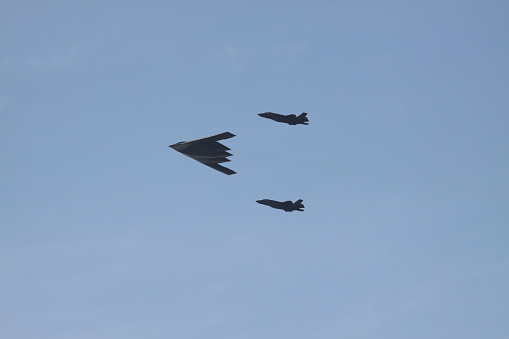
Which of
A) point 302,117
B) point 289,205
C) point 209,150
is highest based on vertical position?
point 302,117

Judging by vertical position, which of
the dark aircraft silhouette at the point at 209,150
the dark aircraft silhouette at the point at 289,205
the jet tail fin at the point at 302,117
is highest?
the jet tail fin at the point at 302,117

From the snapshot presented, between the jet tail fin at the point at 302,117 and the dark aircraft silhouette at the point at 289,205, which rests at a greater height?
the jet tail fin at the point at 302,117

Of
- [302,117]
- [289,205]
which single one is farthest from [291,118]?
[289,205]

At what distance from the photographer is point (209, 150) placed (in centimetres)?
8831

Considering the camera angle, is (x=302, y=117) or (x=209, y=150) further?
(x=209, y=150)

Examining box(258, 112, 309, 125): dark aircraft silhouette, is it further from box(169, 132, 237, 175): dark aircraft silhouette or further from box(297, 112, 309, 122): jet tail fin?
box(169, 132, 237, 175): dark aircraft silhouette

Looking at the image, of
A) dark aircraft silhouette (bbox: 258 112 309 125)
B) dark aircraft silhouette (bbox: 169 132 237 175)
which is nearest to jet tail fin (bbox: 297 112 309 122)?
dark aircraft silhouette (bbox: 258 112 309 125)

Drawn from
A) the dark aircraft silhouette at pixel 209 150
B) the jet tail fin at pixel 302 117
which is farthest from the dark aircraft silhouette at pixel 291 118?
the dark aircraft silhouette at pixel 209 150

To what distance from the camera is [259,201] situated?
88.6 meters

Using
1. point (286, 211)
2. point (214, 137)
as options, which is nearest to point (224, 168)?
point (214, 137)

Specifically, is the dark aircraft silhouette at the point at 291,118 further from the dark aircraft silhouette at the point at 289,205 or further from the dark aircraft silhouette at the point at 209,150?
the dark aircraft silhouette at the point at 289,205

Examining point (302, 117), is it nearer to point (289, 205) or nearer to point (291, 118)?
point (291, 118)

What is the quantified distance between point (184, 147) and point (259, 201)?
1455cm

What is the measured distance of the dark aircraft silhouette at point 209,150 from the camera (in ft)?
285
